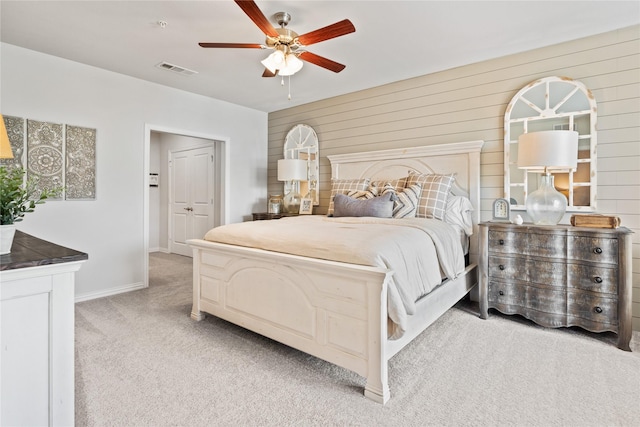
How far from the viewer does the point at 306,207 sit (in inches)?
187

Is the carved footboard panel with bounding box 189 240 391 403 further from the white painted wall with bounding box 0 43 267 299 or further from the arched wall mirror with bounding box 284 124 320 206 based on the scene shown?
the arched wall mirror with bounding box 284 124 320 206

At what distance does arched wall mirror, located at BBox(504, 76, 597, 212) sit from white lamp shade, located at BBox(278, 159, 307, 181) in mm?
2572

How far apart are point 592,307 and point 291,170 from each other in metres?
3.55

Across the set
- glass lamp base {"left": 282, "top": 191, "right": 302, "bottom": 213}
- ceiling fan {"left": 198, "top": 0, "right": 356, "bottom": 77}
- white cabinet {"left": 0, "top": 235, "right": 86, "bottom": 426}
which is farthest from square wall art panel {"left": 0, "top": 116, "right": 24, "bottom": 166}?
glass lamp base {"left": 282, "top": 191, "right": 302, "bottom": 213}

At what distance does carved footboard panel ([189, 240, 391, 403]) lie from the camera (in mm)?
1752

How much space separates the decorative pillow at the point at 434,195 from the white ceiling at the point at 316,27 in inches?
49.7

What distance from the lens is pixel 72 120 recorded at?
3.42 m

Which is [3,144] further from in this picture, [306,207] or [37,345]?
[306,207]

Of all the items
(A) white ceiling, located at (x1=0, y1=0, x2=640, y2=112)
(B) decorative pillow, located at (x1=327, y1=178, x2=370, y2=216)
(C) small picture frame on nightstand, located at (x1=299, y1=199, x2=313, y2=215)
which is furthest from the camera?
(C) small picture frame on nightstand, located at (x1=299, y1=199, x2=313, y2=215)

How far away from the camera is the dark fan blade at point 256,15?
1.91 meters

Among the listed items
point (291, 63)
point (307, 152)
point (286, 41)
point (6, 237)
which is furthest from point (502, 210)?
point (6, 237)

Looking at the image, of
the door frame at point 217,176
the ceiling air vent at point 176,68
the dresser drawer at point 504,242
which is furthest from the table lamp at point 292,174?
the dresser drawer at point 504,242

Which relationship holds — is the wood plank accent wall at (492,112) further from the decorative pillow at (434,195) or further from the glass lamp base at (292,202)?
the decorative pillow at (434,195)

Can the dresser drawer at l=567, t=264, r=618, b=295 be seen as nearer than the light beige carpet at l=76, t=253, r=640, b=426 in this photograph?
No
